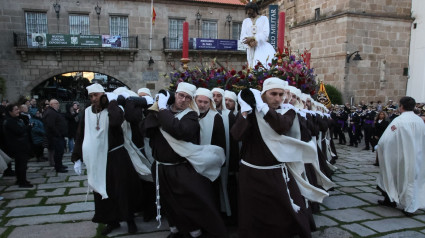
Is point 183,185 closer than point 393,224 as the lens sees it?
Yes

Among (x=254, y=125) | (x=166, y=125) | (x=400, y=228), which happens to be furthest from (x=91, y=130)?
(x=400, y=228)

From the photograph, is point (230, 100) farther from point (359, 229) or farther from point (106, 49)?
point (106, 49)

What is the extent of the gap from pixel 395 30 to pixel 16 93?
2161 centimetres

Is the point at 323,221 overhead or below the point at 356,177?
overhead

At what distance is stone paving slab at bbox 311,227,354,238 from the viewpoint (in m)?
4.00

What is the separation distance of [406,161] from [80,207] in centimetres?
530

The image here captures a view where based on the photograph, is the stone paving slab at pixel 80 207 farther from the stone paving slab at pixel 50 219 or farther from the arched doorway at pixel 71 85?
the arched doorway at pixel 71 85

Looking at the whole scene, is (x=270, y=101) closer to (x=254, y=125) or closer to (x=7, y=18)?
(x=254, y=125)

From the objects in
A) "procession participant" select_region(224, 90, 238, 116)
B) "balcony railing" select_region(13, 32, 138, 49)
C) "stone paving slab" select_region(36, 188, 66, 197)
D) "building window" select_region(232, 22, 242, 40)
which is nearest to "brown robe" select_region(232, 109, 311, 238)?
"procession participant" select_region(224, 90, 238, 116)

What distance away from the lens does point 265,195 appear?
10.3 ft

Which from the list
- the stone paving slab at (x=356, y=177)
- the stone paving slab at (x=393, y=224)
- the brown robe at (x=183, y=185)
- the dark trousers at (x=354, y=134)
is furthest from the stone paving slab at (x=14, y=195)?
the dark trousers at (x=354, y=134)

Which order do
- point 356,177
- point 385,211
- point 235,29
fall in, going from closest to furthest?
point 385,211, point 356,177, point 235,29

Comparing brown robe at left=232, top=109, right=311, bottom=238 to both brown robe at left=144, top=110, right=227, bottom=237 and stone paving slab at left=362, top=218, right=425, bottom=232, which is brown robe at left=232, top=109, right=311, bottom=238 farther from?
stone paving slab at left=362, top=218, right=425, bottom=232

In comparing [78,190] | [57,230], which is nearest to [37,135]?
[78,190]
